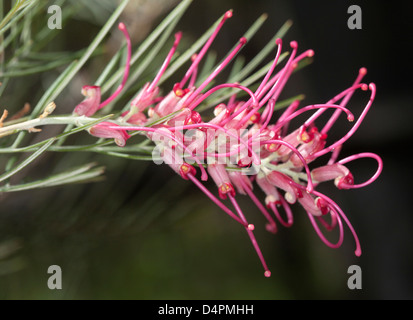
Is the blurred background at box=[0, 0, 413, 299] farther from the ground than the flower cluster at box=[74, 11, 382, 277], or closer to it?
farther from the ground

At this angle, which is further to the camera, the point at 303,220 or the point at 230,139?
the point at 303,220

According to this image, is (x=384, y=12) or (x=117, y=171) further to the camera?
(x=384, y=12)

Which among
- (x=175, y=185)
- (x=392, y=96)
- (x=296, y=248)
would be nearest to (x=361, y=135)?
(x=392, y=96)

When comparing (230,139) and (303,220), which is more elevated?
(303,220)

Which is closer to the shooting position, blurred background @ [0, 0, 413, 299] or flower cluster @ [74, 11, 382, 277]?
flower cluster @ [74, 11, 382, 277]

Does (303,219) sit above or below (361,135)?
below

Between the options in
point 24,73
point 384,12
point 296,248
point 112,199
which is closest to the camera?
point 24,73

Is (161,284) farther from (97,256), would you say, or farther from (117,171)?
(117,171)

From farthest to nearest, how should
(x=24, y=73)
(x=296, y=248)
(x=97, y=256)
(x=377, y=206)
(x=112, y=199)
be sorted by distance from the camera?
(x=296, y=248), (x=377, y=206), (x=97, y=256), (x=112, y=199), (x=24, y=73)

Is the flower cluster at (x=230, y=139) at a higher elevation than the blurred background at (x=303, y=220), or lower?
lower

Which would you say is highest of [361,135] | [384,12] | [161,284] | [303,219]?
[384,12]

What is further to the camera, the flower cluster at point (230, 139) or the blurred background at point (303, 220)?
the blurred background at point (303, 220)
